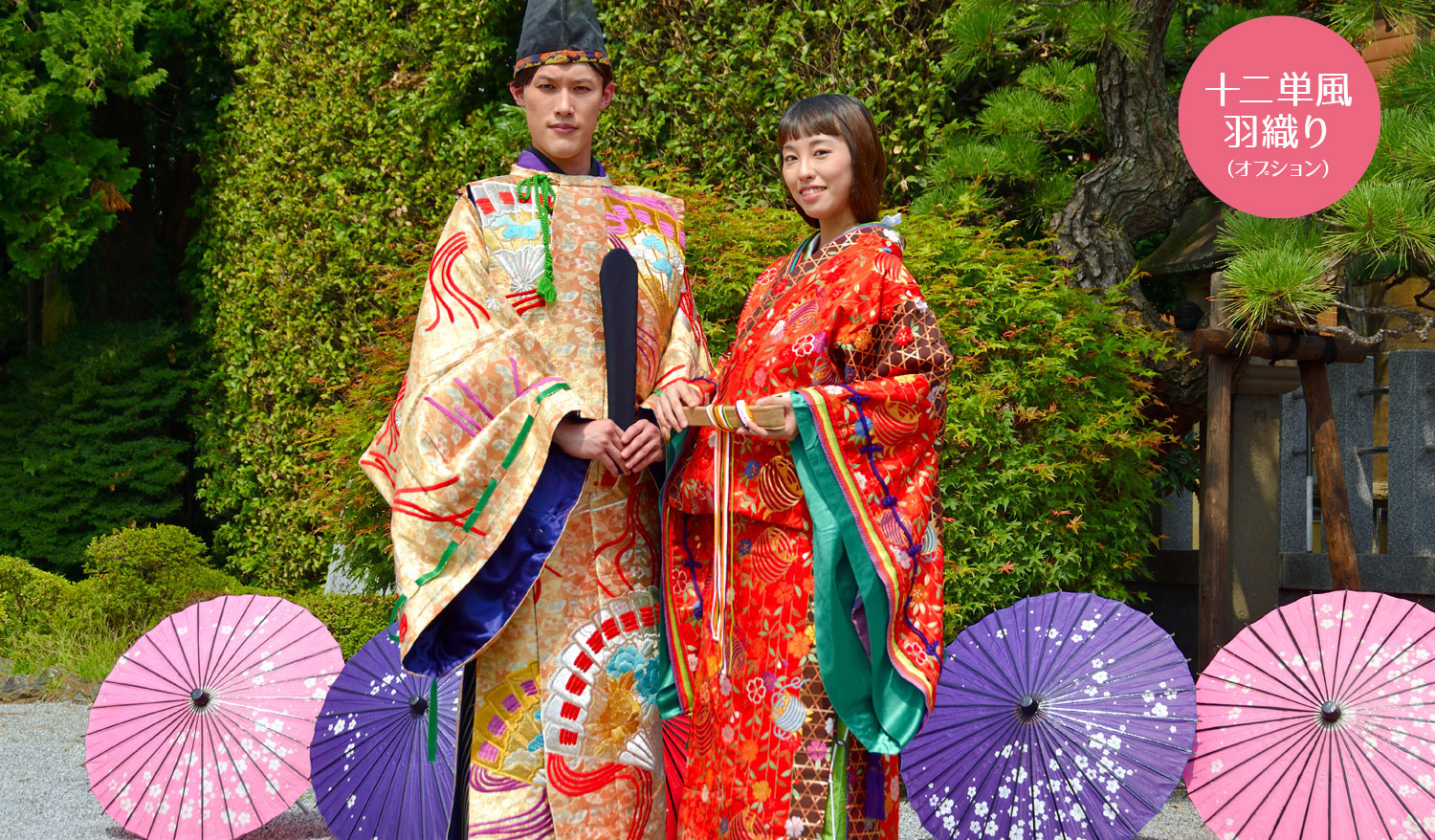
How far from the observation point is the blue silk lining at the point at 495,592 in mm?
2205

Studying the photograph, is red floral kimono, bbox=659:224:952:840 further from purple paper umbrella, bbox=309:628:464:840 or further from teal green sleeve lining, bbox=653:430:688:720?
purple paper umbrella, bbox=309:628:464:840

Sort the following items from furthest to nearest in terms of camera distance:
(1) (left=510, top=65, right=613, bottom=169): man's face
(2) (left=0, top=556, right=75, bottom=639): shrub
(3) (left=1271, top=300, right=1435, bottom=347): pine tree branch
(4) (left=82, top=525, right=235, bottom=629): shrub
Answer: (2) (left=0, top=556, right=75, bottom=639): shrub → (4) (left=82, top=525, right=235, bottom=629): shrub → (3) (left=1271, top=300, right=1435, bottom=347): pine tree branch → (1) (left=510, top=65, right=613, bottom=169): man's face

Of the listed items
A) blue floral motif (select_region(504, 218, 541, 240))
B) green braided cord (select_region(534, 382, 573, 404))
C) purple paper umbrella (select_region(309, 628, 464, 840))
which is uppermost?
blue floral motif (select_region(504, 218, 541, 240))

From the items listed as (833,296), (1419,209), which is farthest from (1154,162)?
(833,296)

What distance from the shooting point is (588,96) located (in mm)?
2449

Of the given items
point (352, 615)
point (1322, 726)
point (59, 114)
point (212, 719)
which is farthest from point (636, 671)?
point (59, 114)

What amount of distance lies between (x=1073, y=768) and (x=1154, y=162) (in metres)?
2.58

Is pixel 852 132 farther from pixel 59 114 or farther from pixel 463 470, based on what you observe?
pixel 59 114

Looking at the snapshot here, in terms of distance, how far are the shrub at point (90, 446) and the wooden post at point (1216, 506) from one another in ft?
26.2

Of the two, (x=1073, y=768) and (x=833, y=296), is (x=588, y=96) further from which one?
(x=1073, y=768)

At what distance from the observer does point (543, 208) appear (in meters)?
2.39

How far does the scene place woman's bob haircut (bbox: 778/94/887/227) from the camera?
90.4 inches

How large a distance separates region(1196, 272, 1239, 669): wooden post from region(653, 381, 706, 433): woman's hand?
2526 mm

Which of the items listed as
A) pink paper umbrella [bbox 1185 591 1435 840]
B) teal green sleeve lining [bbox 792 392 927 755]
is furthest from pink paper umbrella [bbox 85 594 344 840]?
pink paper umbrella [bbox 1185 591 1435 840]
